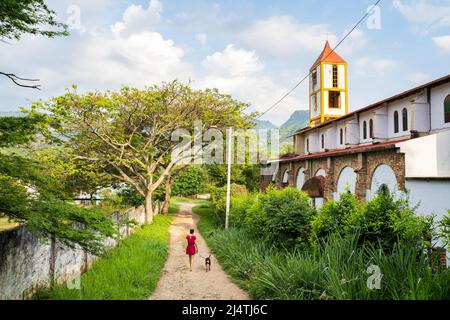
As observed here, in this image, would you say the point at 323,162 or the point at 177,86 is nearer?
the point at 177,86

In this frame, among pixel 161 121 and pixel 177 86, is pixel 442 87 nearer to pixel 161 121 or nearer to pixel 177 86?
pixel 177 86

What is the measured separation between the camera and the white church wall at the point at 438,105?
62.4 feet

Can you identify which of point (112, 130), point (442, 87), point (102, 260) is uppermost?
point (442, 87)

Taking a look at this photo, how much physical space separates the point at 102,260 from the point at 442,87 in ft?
65.8

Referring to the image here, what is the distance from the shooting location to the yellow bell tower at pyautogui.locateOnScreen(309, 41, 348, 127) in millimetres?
36281

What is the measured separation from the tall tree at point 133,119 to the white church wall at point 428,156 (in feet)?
39.0

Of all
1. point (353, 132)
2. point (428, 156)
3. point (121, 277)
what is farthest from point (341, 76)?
point (121, 277)

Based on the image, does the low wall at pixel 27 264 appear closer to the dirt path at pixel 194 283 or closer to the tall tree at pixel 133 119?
the dirt path at pixel 194 283

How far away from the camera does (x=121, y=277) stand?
984 centimetres

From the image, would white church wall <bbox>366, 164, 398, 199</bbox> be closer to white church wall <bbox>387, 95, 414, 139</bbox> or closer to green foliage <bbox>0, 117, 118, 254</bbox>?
white church wall <bbox>387, 95, 414, 139</bbox>

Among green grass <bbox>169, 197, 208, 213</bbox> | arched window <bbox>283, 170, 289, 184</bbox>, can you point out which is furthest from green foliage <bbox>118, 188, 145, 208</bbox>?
arched window <bbox>283, 170, 289, 184</bbox>

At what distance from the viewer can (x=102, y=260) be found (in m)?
12.0
